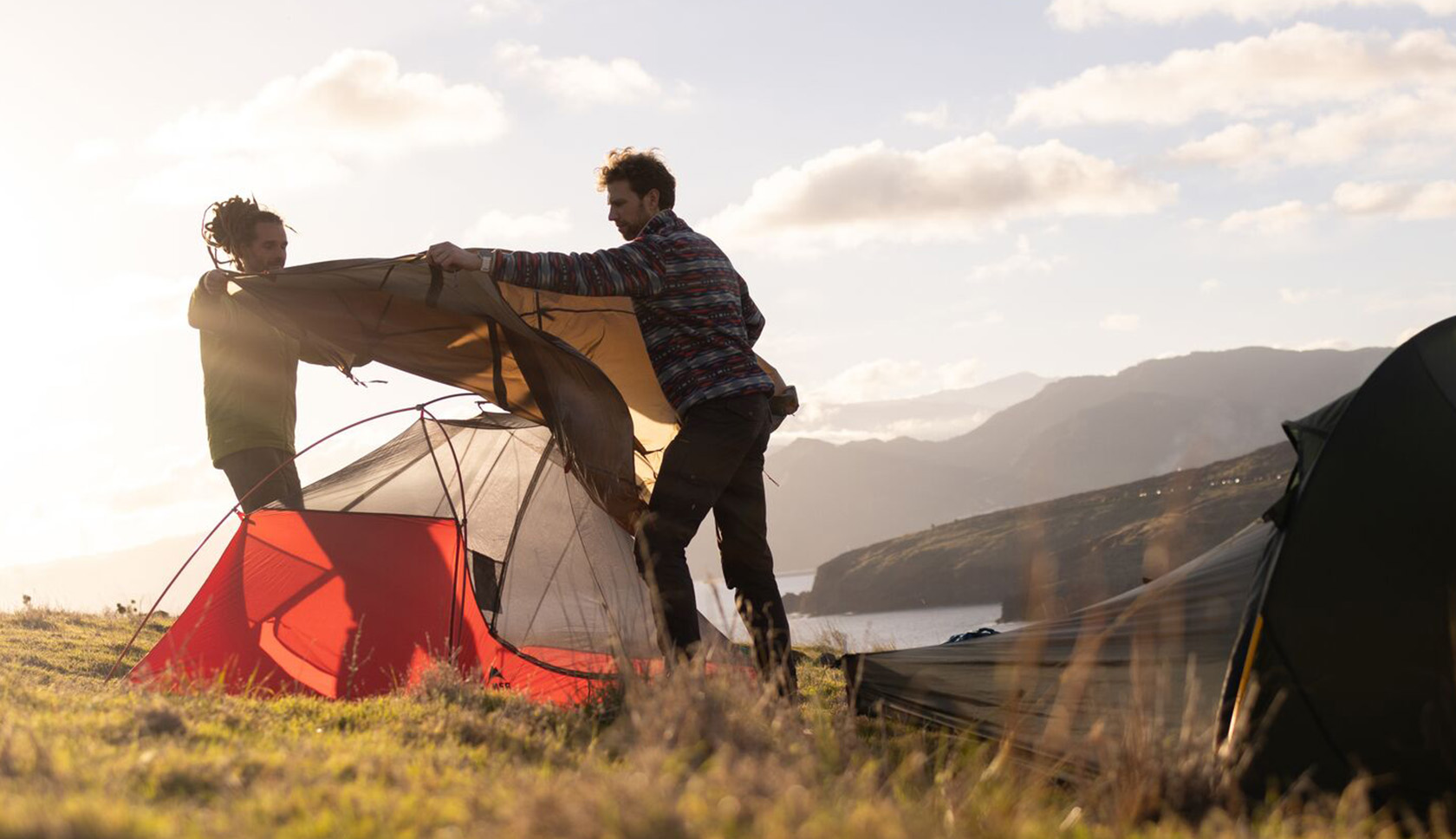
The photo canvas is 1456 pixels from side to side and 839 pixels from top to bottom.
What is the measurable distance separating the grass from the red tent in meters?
1.22

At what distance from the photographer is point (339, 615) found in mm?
7066

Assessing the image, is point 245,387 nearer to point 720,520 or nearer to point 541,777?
point 720,520

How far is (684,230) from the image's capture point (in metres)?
6.17

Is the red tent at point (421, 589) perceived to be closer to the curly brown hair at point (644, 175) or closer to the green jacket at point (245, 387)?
the green jacket at point (245, 387)

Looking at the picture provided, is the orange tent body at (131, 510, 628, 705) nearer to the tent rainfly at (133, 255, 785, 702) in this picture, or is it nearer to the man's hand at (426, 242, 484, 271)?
the tent rainfly at (133, 255, 785, 702)

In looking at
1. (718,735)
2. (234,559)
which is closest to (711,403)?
(718,735)

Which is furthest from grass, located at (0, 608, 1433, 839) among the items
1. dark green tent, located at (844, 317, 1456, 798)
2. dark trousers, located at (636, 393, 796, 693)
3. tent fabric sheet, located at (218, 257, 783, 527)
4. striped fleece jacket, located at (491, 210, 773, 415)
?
striped fleece jacket, located at (491, 210, 773, 415)

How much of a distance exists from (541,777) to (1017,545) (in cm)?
13587

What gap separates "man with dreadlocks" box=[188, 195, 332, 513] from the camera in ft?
23.4

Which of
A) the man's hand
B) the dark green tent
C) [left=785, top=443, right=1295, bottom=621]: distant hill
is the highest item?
the man's hand

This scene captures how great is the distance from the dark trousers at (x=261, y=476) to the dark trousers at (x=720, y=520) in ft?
9.16

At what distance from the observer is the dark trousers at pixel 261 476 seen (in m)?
7.32

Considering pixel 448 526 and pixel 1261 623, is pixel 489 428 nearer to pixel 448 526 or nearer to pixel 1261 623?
pixel 448 526

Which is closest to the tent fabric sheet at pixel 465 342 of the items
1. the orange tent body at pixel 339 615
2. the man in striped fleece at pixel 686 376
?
the man in striped fleece at pixel 686 376
